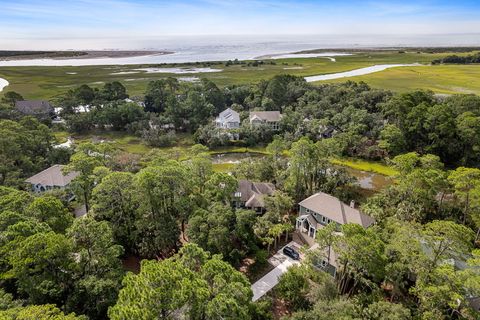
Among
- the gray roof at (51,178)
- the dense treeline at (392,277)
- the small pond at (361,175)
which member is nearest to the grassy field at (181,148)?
the small pond at (361,175)

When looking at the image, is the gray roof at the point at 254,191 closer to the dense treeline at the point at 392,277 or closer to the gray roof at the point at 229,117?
the dense treeline at the point at 392,277

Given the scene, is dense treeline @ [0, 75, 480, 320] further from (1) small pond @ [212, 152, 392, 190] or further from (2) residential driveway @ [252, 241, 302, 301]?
(1) small pond @ [212, 152, 392, 190]

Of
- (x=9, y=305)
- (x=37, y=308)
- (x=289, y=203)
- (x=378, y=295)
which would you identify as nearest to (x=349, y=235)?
(x=378, y=295)

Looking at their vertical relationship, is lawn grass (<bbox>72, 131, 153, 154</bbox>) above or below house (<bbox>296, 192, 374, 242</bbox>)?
above

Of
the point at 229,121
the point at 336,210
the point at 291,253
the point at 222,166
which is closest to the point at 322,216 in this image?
the point at 336,210

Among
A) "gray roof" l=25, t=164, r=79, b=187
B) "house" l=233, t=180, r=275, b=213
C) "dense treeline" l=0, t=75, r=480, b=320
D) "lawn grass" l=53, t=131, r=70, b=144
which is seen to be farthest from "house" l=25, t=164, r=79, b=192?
"lawn grass" l=53, t=131, r=70, b=144

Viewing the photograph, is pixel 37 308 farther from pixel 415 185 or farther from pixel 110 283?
pixel 415 185
